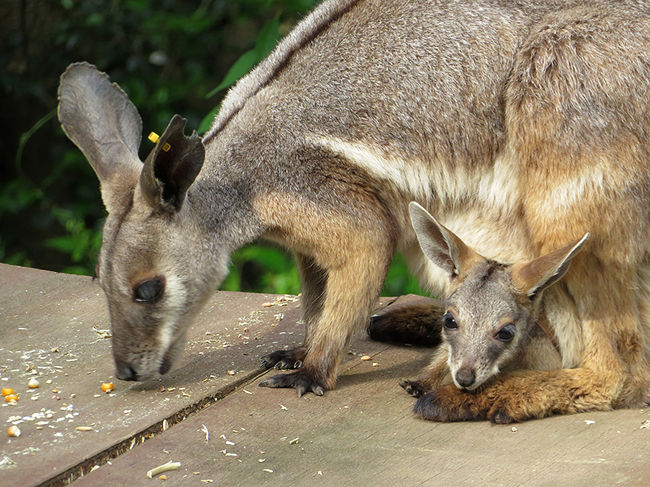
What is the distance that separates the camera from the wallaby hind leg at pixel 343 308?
411 cm

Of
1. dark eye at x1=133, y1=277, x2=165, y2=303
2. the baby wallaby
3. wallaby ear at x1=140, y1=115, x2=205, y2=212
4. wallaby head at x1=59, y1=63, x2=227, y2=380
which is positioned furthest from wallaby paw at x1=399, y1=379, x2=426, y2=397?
wallaby ear at x1=140, y1=115, x2=205, y2=212

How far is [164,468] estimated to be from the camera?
335 cm

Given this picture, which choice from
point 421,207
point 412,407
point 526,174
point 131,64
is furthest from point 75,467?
point 131,64

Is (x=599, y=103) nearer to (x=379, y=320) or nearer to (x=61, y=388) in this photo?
(x=379, y=320)

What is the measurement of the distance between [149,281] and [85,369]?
1.96 ft

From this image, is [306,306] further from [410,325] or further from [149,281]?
[149,281]

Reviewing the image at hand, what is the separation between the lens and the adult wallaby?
3.79 meters

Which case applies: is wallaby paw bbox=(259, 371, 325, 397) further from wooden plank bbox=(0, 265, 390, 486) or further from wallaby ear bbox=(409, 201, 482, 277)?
wallaby ear bbox=(409, 201, 482, 277)

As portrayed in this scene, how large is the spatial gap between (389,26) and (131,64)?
476 cm

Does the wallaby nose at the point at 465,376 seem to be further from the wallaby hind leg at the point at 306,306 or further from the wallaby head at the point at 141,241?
the wallaby head at the point at 141,241

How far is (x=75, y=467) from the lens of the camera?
3.37m

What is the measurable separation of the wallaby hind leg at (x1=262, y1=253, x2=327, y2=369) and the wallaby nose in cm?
89

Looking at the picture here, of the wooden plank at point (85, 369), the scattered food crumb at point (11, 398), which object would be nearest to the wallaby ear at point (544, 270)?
the wooden plank at point (85, 369)

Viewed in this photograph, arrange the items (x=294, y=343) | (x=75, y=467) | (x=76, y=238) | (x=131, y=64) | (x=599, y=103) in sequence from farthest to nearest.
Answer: (x=131, y=64), (x=76, y=238), (x=294, y=343), (x=599, y=103), (x=75, y=467)
